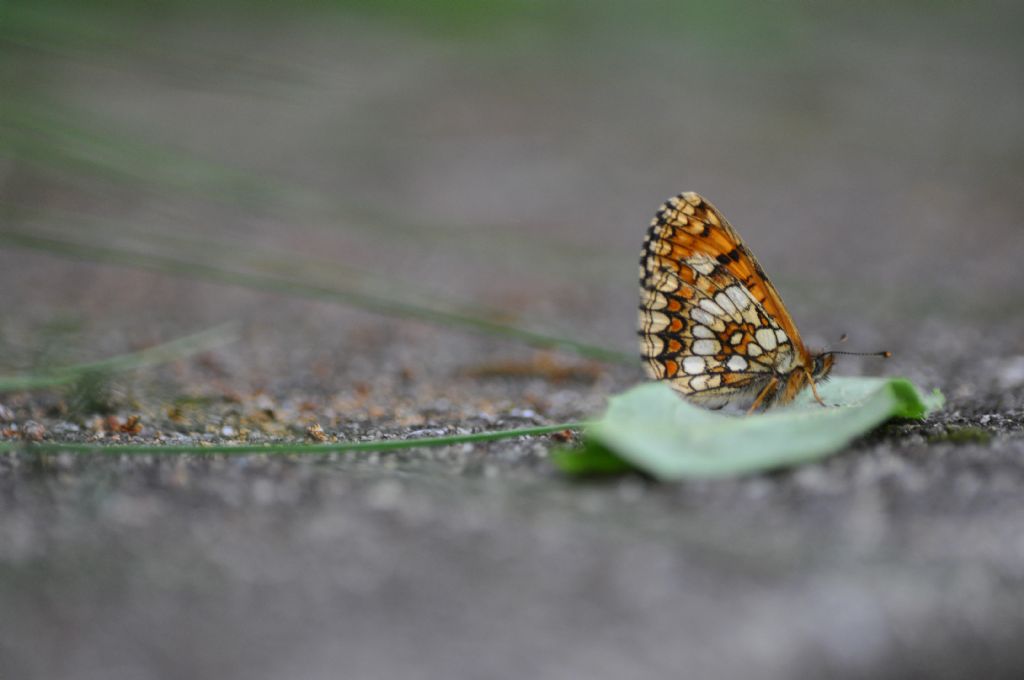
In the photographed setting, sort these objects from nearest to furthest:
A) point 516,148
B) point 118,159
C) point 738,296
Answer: point 738,296, point 118,159, point 516,148

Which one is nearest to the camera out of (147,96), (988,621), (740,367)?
(988,621)

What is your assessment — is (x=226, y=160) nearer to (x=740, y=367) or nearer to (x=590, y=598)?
(x=740, y=367)

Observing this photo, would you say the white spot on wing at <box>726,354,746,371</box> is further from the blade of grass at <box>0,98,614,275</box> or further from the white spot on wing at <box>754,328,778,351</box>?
the blade of grass at <box>0,98,614,275</box>

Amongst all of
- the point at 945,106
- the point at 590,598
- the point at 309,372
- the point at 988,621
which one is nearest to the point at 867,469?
the point at 988,621

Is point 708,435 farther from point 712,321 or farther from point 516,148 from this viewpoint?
point 516,148

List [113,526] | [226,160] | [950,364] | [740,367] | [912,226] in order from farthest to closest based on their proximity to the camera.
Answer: [226,160] < [912,226] < [950,364] < [740,367] < [113,526]

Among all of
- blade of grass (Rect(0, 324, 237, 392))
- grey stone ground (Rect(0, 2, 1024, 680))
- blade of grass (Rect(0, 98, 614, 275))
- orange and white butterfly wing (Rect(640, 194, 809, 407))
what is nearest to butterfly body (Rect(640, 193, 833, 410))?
orange and white butterfly wing (Rect(640, 194, 809, 407))

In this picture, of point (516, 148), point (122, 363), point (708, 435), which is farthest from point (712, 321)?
point (516, 148)
